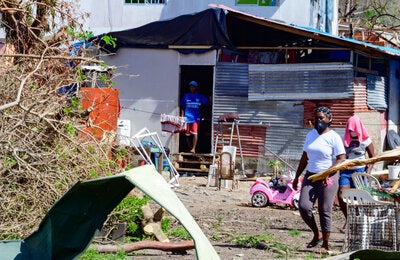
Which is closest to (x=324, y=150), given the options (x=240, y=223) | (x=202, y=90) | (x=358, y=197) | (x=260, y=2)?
(x=358, y=197)

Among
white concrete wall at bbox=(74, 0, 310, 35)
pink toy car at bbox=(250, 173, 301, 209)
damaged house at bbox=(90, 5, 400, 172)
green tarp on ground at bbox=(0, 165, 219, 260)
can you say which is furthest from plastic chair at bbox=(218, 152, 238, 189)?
green tarp on ground at bbox=(0, 165, 219, 260)

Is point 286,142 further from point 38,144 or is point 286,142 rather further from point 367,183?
point 38,144

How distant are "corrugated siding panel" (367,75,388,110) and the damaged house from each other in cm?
5

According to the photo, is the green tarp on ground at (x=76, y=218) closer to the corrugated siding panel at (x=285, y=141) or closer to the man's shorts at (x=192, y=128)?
the man's shorts at (x=192, y=128)

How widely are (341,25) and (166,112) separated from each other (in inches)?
499

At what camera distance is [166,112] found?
69.6ft

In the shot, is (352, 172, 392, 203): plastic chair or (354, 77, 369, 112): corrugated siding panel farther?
(354, 77, 369, 112): corrugated siding panel

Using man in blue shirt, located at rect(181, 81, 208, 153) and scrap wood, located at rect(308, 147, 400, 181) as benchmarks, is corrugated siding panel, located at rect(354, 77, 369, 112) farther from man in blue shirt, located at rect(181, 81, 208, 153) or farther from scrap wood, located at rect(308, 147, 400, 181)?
scrap wood, located at rect(308, 147, 400, 181)

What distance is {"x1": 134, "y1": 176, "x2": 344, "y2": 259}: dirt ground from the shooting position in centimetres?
1045

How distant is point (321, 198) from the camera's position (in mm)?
10539

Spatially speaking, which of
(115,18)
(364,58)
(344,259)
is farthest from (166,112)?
(344,259)

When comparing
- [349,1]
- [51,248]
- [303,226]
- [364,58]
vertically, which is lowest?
[303,226]

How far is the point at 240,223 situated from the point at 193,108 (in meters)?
7.77

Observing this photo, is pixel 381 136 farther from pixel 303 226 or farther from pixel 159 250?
pixel 159 250
